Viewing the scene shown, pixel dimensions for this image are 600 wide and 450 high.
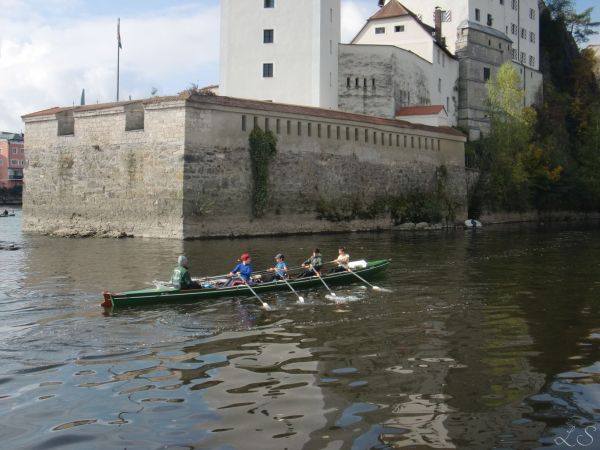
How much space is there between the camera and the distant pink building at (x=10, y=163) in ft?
316

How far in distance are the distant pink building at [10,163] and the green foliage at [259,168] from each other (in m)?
75.0

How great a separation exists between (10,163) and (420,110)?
7143cm

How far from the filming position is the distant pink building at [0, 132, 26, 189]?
96188 millimetres

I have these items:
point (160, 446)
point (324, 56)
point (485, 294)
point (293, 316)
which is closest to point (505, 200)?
point (324, 56)

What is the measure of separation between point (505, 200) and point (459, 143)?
716 centimetres

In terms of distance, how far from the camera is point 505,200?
4931 cm

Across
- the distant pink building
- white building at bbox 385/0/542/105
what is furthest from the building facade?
the distant pink building

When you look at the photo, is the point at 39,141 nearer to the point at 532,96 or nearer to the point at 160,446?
the point at 160,446

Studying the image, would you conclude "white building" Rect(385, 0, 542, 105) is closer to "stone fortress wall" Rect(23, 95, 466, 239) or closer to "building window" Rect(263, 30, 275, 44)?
"building window" Rect(263, 30, 275, 44)

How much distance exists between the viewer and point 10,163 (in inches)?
3821

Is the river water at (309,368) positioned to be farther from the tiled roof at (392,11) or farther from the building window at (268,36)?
the tiled roof at (392,11)

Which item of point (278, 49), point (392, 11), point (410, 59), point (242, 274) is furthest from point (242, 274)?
point (392, 11)

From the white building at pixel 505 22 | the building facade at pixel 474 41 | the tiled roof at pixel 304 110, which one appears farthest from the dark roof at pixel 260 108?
the white building at pixel 505 22

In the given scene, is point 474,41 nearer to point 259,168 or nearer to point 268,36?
point 268,36
